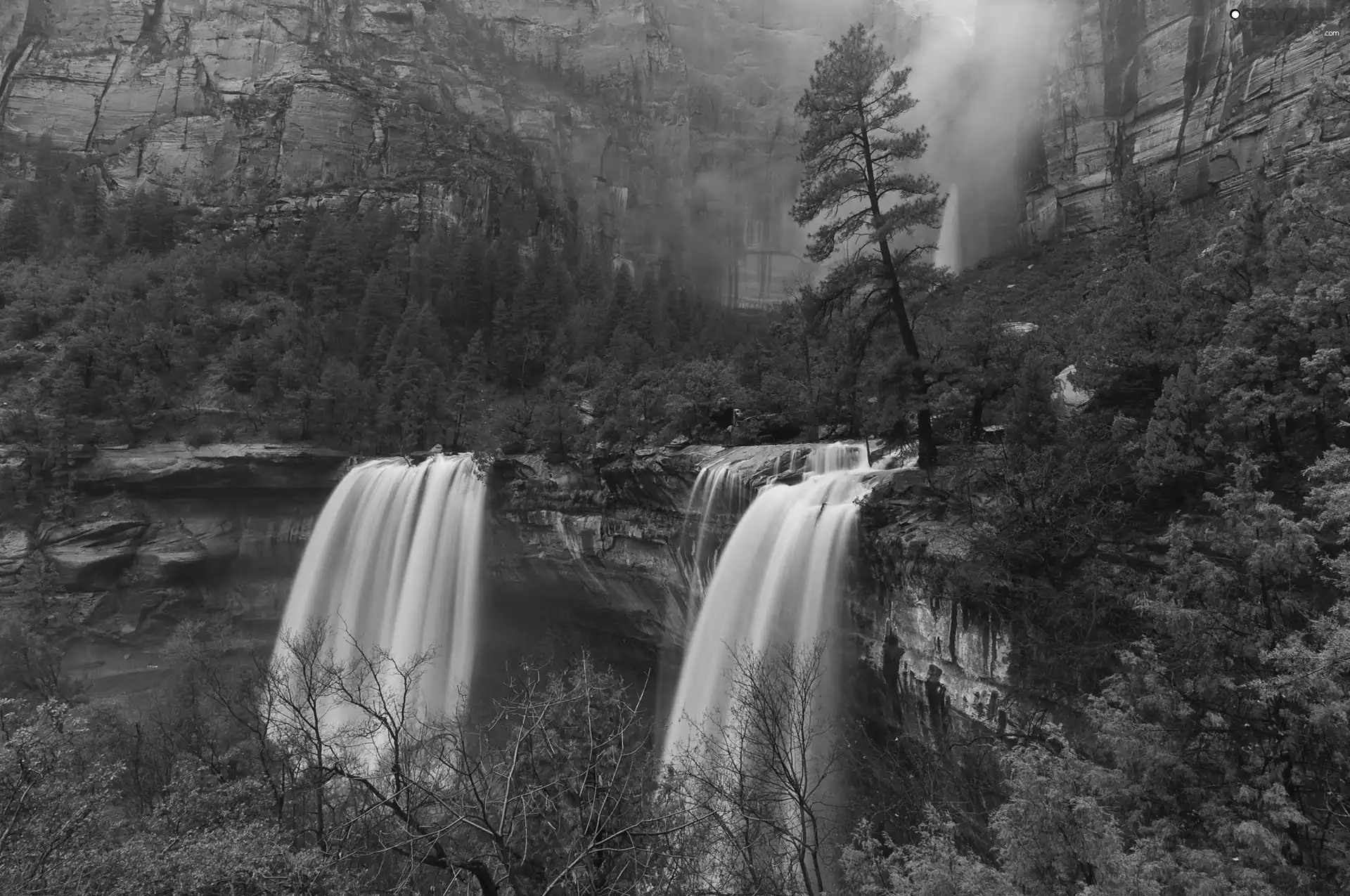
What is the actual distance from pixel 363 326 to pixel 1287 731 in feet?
161

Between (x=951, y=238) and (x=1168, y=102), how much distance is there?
20079mm

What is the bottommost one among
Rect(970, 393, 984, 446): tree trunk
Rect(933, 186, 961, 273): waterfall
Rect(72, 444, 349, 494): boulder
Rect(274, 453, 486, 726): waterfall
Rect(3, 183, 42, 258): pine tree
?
Rect(274, 453, 486, 726): waterfall

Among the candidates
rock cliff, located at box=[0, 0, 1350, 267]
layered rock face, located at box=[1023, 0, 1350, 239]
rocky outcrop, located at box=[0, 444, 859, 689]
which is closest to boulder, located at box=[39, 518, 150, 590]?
rocky outcrop, located at box=[0, 444, 859, 689]

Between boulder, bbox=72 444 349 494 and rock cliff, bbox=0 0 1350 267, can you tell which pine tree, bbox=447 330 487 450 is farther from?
rock cliff, bbox=0 0 1350 267

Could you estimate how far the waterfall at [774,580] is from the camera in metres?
15.0

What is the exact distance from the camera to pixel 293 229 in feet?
173

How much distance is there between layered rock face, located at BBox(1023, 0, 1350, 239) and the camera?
38.1 m

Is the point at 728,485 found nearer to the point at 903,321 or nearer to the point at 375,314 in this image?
the point at 903,321

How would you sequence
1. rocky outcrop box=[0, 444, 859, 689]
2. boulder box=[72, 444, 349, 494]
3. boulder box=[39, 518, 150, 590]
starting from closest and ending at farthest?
rocky outcrop box=[0, 444, 859, 689] → boulder box=[39, 518, 150, 590] → boulder box=[72, 444, 349, 494]

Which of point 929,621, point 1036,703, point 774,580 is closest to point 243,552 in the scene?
point 774,580

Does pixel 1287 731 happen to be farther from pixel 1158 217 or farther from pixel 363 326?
pixel 363 326

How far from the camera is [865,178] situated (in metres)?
14.1

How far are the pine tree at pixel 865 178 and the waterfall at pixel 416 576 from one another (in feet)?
67.8

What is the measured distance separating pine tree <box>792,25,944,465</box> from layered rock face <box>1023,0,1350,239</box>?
21.4 metres
